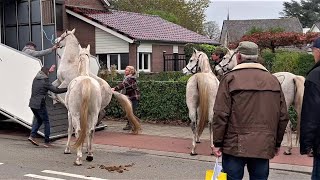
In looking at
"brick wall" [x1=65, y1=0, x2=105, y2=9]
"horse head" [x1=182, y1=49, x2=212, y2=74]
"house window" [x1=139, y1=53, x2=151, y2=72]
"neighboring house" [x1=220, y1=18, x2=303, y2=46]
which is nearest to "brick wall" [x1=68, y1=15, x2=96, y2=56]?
"brick wall" [x1=65, y1=0, x2=105, y2=9]

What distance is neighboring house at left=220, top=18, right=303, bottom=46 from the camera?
227 feet

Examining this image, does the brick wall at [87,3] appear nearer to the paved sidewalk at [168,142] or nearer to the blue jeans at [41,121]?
the paved sidewalk at [168,142]

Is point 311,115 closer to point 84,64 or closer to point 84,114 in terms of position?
point 84,114

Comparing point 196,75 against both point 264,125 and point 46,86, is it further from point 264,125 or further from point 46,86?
point 264,125

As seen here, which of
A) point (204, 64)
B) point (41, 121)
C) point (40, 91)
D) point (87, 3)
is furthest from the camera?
point (87, 3)

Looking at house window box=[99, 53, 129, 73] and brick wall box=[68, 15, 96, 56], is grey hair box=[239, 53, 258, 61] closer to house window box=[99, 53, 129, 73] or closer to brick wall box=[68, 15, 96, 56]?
house window box=[99, 53, 129, 73]

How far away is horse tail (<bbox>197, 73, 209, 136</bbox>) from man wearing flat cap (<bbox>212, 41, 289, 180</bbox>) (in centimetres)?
431

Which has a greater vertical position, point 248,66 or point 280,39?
point 280,39

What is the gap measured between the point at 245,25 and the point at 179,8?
2811cm

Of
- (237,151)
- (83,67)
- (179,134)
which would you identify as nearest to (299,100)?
(179,134)

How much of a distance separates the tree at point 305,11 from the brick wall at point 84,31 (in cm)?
6141

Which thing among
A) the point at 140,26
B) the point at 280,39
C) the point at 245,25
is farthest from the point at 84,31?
the point at 245,25

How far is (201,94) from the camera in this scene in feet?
28.7

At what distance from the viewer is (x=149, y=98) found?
542 inches
